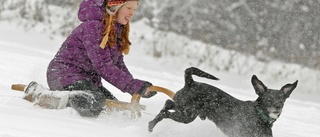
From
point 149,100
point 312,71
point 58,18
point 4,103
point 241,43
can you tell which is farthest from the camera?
point 58,18

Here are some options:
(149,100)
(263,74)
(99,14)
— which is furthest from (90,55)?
(263,74)

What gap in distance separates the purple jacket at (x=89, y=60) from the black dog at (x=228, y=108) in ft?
1.31

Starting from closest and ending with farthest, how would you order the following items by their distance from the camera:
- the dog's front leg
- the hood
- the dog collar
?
the dog collar → the dog's front leg → the hood

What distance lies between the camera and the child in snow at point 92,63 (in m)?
5.11

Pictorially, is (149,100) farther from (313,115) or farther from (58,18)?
(58,18)

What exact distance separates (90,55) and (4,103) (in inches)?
31.5

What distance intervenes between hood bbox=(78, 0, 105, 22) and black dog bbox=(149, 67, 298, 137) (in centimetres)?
94

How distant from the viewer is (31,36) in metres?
11.1

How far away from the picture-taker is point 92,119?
16.3 feet

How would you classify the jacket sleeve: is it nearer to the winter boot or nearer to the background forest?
the winter boot

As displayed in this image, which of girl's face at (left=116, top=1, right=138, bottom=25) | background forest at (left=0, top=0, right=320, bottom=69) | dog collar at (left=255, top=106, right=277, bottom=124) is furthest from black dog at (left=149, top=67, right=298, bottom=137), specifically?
background forest at (left=0, top=0, right=320, bottom=69)

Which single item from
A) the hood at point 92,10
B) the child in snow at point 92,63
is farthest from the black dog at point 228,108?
the hood at point 92,10

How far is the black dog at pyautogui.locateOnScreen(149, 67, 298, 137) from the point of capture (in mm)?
4570

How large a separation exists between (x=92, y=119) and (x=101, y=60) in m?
0.51
